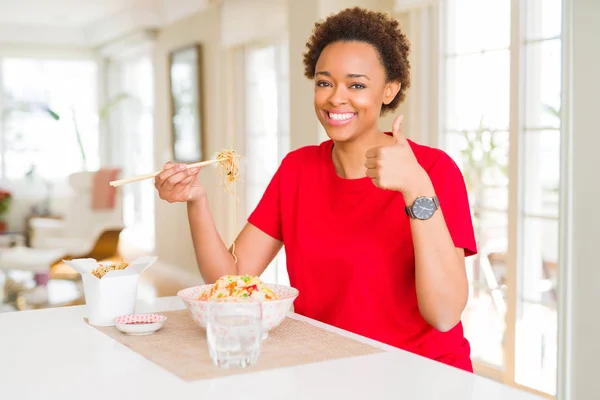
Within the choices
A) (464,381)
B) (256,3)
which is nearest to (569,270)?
(464,381)

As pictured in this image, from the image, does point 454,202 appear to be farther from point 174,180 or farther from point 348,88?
point 174,180

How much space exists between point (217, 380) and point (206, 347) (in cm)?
22

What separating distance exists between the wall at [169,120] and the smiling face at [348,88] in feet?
14.0

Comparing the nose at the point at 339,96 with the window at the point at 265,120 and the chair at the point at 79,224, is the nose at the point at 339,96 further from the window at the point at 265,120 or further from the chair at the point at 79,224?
the chair at the point at 79,224

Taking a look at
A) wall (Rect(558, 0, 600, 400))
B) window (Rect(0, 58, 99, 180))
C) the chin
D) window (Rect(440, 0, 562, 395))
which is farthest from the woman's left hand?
window (Rect(0, 58, 99, 180))

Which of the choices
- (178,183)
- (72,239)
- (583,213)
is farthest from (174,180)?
(72,239)

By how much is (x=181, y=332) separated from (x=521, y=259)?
2.14 metres

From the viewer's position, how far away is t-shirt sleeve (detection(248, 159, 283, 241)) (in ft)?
6.94

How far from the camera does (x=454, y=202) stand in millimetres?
1812

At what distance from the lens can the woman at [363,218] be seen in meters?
1.68

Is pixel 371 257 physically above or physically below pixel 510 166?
below

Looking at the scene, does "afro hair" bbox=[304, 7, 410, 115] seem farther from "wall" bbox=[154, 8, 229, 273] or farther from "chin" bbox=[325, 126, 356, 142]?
"wall" bbox=[154, 8, 229, 273]

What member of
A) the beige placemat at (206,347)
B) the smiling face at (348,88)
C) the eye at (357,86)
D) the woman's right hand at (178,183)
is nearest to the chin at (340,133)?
the smiling face at (348,88)

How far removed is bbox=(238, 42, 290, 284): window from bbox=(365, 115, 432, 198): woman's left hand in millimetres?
3620
